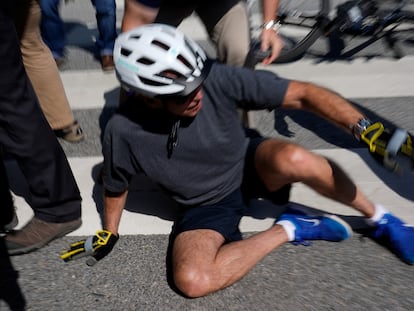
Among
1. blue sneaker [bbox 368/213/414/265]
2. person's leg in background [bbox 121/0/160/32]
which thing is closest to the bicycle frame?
person's leg in background [bbox 121/0/160/32]

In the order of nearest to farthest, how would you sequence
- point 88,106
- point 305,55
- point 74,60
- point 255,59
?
point 255,59 < point 88,106 < point 305,55 < point 74,60

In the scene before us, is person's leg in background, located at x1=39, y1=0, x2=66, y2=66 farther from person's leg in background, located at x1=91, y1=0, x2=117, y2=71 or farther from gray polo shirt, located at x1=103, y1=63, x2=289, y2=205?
gray polo shirt, located at x1=103, y1=63, x2=289, y2=205

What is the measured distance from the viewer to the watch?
2313 millimetres

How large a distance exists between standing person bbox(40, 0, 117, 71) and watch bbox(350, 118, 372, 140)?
123 inches

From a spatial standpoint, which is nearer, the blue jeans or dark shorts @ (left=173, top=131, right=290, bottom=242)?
dark shorts @ (left=173, top=131, right=290, bottom=242)

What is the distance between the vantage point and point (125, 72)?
248cm

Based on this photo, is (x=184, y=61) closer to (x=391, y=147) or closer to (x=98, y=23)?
(x=391, y=147)

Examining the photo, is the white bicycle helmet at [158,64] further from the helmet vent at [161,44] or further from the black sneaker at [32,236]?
the black sneaker at [32,236]

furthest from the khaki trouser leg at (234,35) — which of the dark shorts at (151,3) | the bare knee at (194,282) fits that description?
the bare knee at (194,282)

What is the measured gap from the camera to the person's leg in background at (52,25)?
4902 mm

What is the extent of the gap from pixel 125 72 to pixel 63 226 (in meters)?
1.01

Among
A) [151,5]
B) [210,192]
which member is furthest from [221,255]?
[151,5]

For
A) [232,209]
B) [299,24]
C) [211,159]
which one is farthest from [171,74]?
[299,24]

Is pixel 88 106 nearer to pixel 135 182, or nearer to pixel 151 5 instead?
pixel 135 182
